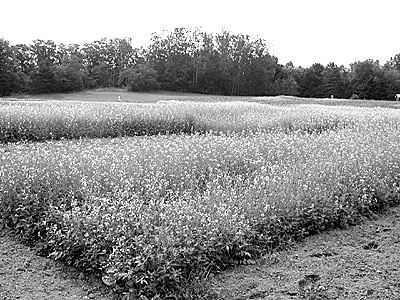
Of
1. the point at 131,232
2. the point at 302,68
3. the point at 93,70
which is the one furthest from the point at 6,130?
the point at 302,68

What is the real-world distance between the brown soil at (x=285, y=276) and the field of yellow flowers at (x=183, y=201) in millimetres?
167

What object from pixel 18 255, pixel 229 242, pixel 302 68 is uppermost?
pixel 302 68

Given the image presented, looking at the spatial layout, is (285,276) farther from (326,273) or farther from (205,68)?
(205,68)

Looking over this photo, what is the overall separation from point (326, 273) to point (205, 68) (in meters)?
51.0

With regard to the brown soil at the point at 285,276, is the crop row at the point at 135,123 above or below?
above

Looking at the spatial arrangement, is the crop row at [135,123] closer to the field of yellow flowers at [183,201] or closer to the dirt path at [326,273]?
the field of yellow flowers at [183,201]

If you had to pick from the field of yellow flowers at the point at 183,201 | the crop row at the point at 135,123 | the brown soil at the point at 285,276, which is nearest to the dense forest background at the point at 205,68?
the crop row at the point at 135,123

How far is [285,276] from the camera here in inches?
173

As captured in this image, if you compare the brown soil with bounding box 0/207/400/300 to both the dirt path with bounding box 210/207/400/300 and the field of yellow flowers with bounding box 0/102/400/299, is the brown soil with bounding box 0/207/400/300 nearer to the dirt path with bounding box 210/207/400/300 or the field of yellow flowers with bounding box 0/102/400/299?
the dirt path with bounding box 210/207/400/300

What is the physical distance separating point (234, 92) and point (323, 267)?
52234mm

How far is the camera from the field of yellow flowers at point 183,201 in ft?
13.6

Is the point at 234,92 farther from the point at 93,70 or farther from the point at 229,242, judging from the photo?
the point at 229,242

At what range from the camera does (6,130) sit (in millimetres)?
12023

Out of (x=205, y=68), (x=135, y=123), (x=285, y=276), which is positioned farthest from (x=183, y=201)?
(x=205, y=68)
